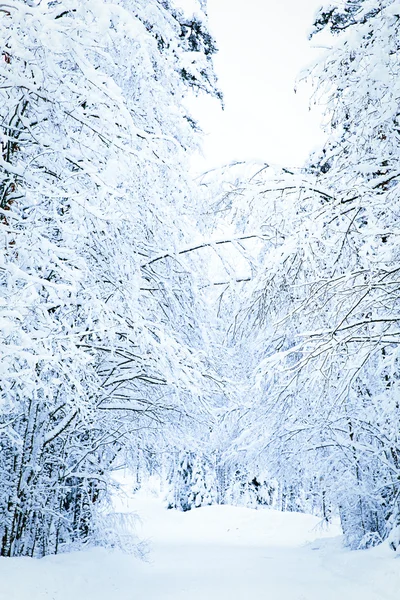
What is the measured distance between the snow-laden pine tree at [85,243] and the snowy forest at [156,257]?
3 cm

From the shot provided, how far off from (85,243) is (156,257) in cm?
87

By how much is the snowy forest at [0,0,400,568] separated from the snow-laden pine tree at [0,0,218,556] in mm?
26

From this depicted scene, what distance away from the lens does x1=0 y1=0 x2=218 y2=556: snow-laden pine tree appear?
337 cm

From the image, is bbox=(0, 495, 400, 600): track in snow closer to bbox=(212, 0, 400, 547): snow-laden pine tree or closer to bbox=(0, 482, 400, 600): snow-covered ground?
bbox=(0, 482, 400, 600): snow-covered ground

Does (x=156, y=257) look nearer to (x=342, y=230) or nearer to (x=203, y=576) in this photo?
(x=342, y=230)

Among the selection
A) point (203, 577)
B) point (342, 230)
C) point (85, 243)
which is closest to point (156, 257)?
point (85, 243)

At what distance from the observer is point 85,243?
516 centimetres

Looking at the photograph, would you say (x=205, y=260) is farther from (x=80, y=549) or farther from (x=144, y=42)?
(x=80, y=549)

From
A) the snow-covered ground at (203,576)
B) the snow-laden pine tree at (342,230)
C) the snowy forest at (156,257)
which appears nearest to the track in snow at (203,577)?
the snow-covered ground at (203,576)

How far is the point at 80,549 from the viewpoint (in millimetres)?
6953

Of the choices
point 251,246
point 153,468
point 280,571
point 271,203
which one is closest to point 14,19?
point 271,203

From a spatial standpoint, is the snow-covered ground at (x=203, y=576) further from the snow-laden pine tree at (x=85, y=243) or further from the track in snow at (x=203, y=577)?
the snow-laden pine tree at (x=85, y=243)

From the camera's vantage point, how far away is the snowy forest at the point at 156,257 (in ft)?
11.8

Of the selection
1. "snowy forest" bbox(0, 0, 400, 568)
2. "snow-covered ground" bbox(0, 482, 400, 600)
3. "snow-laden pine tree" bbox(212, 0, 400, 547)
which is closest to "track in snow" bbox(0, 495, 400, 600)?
"snow-covered ground" bbox(0, 482, 400, 600)
